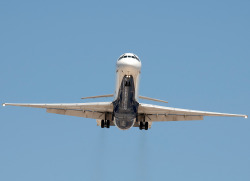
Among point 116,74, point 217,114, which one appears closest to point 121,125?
point 116,74

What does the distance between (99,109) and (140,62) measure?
6238 mm

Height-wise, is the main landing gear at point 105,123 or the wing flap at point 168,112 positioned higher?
the wing flap at point 168,112

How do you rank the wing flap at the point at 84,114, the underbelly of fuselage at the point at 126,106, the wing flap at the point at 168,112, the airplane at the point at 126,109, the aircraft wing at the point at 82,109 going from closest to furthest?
1. the airplane at the point at 126,109
2. the underbelly of fuselage at the point at 126,106
3. the aircraft wing at the point at 82,109
4. the wing flap at the point at 168,112
5. the wing flap at the point at 84,114

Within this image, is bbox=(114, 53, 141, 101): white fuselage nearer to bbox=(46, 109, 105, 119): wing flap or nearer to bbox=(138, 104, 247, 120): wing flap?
bbox=(138, 104, 247, 120): wing flap

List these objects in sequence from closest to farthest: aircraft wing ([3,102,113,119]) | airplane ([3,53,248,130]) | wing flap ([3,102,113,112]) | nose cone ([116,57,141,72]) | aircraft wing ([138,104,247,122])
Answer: nose cone ([116,57,141,72]) < airplane ([3,53,248,130]) < wing flap ([3,102,113,112]) < aircraft wing ([3,102,113,119]) < aircraft wing ([138,104,247,122])

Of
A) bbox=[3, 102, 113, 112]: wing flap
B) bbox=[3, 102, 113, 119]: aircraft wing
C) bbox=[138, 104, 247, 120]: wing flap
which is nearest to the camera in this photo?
bbox=[3, 102, 113, 112]: wing flap

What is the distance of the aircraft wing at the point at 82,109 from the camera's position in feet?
141

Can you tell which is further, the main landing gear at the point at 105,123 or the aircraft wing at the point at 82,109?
the main landing gear at the point at 105,123

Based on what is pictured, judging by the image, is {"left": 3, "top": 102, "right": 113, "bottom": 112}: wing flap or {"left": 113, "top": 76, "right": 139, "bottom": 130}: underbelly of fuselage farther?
{"left": 3, "top": 102, "right": 113, "bottom": 112}: wing flap

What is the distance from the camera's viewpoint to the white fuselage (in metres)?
39.1

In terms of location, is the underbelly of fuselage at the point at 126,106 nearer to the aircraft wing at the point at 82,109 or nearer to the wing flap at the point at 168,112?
the aircraft wing at the point at 82,109

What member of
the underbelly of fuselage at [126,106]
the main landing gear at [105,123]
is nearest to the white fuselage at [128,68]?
the underbelly of fuselage at [126,106]

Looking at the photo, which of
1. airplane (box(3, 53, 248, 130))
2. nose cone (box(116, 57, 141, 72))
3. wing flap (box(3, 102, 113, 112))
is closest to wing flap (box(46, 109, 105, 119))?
airplane (box(3, 53, 248, 130))

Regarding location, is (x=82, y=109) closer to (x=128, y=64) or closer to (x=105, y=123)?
(x=105, y=123)
